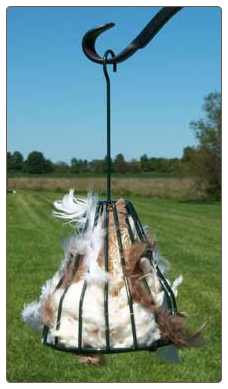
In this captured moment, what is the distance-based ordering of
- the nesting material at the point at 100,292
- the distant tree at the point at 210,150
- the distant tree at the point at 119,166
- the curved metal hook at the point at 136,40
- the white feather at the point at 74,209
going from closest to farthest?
the nesting material at the point at 100,292 → the curved metal hook at the point at 136,40 → the white feather at the point at 74,209 → the distant tree at the point at 119,166 → the distant tree at the point at 210,150

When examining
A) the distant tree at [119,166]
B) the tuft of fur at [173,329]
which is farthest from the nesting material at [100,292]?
the distant tree at [119,166]

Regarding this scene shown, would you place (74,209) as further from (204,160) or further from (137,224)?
(204,160)

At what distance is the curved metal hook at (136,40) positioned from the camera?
5.84 feet

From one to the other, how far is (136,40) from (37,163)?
2566cm

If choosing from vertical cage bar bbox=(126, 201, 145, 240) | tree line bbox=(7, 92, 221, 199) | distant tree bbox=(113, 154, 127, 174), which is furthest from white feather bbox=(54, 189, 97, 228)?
tree line bbox=(7, 92, 221, 199)

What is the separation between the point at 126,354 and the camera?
4598 millimetres

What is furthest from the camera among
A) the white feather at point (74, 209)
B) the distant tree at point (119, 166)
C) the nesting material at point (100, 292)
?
the distant tree at point (119, 166)

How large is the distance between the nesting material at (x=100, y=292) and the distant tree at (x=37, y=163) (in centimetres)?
2528

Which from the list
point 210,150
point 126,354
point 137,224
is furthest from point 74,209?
point 210,150

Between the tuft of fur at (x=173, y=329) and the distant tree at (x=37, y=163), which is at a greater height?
the distant tree at (x=37, y=163)

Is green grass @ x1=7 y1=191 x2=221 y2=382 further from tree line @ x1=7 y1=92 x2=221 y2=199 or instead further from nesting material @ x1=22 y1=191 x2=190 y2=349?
tree line @ x1=7 y1=92 x2=221 y2=199

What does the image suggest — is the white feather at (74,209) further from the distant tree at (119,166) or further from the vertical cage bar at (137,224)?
the distant tree at (119,166)
